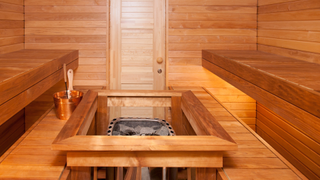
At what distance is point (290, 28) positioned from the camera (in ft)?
11.5

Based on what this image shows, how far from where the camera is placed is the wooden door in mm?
4355

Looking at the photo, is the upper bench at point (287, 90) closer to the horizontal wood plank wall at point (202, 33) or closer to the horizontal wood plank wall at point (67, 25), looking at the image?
the horizontal wood plank wall at point (202, 33)

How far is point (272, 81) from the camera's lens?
6.98 feet

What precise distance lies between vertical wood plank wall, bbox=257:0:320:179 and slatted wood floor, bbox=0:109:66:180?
7.96 feet

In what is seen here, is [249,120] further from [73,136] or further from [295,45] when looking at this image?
[73,136]

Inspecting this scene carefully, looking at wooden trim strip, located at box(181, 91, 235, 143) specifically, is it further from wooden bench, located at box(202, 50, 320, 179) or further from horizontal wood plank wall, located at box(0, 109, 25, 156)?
horizontal wood plank wall, located at box(0, 109, 25, 156)

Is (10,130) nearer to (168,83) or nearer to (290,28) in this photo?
(168,83)

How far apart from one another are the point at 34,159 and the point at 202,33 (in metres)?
3.11

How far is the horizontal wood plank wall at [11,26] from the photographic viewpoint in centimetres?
361

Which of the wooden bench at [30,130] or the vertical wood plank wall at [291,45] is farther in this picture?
the vertical wood plank wall at [291,45]

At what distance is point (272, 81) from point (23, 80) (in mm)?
1770

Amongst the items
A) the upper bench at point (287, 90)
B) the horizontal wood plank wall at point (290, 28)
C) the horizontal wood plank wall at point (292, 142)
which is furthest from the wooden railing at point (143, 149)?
the horizontal wood plank wall at point (290, 28)

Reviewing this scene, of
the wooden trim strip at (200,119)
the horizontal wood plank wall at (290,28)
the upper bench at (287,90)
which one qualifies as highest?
the horizontal wood plank wall at (290,28)

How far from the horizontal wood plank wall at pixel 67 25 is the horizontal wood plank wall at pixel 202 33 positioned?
1.00 metres
